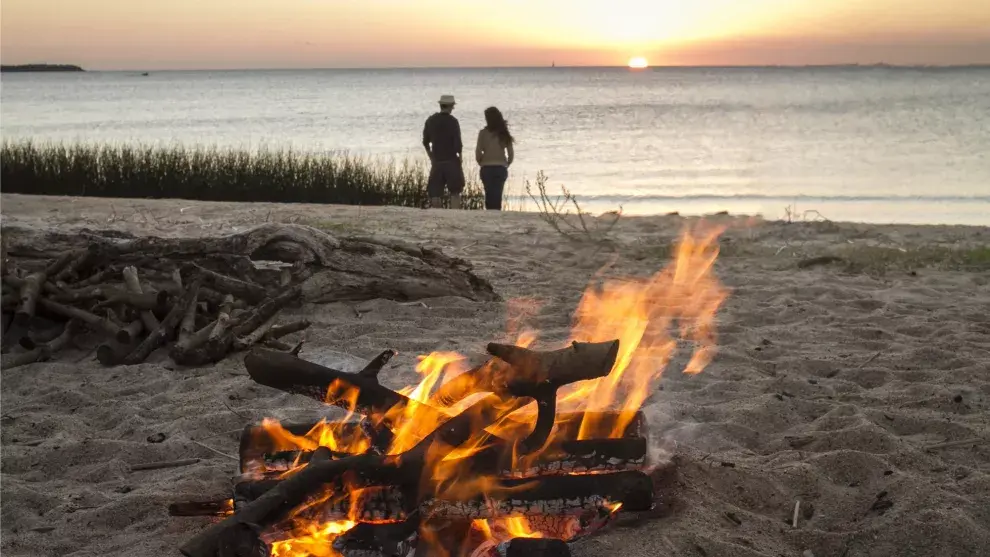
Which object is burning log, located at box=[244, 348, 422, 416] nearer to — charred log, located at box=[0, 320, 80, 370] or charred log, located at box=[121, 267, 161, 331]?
charred log, located at box=[121, 267, 161, 331]

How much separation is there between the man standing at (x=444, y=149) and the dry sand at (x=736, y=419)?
5.24 meters

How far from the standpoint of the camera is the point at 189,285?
5.28 metres

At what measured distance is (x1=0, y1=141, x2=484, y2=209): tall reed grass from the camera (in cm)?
1480

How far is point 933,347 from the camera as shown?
481cm

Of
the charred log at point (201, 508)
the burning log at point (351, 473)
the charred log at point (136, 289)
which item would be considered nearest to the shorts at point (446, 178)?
the charred log at point (136, 289)

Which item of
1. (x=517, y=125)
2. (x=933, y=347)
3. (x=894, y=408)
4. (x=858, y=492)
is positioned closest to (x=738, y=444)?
(x=858, y=492)

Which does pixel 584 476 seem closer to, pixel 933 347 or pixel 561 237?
pixel 933 347

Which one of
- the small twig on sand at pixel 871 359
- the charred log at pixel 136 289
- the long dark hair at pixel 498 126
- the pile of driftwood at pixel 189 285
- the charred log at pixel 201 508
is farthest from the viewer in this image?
the long dark hair at pixel 498 126

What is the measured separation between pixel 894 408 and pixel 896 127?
35095 millimetres

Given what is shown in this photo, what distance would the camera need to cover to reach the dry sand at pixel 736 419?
115 inches

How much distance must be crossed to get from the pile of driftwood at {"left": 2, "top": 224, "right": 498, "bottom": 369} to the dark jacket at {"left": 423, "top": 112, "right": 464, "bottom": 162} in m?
5.96

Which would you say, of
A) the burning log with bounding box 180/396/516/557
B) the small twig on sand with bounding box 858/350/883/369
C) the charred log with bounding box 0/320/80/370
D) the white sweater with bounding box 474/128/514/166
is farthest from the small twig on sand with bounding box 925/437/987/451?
the white sweater with bounding box 474/128/514/166

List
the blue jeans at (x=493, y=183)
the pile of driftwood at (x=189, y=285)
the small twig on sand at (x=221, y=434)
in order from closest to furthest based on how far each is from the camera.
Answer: the small twig on sand at (x=221, y=434) → the pile of driftwood at (x=189, y=285) → the blue jeans at (x=493, y=183)

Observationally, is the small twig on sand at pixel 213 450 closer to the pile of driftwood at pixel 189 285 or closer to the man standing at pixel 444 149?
the pile of driftwood at pixel 189 285
